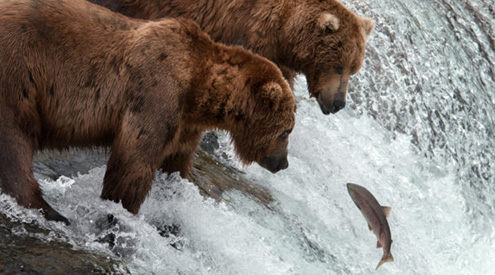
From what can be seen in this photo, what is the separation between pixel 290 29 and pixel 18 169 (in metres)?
3.16

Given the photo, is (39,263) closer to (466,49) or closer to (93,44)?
(93,44)

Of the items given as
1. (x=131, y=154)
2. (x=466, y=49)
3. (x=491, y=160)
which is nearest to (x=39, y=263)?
(x=131, y=154)

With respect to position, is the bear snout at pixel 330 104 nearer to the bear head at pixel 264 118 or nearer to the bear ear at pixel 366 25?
the bear ear at pixel 366 25

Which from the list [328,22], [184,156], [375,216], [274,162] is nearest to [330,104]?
[328,22]

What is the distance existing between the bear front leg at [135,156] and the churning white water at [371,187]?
0.50ft

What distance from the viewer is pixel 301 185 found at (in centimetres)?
752

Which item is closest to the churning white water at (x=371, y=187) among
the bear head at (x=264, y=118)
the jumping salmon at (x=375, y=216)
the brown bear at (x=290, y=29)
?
the jumping salmon at (x=375, y=216)

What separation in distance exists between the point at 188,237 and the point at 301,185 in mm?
2038

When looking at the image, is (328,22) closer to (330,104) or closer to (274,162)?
(330,104)

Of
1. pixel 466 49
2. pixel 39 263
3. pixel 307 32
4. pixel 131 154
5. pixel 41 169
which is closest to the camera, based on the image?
pixel 39 263

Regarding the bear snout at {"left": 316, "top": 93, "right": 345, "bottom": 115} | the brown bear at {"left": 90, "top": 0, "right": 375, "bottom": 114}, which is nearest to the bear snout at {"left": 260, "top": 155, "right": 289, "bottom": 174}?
the brown bear at {"left": 90, "top": 0, "right": 375, "bottom": 114}

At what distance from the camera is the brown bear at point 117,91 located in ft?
16.5

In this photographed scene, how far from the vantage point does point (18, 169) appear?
4.98 meters

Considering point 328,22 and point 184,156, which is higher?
point 328,22
